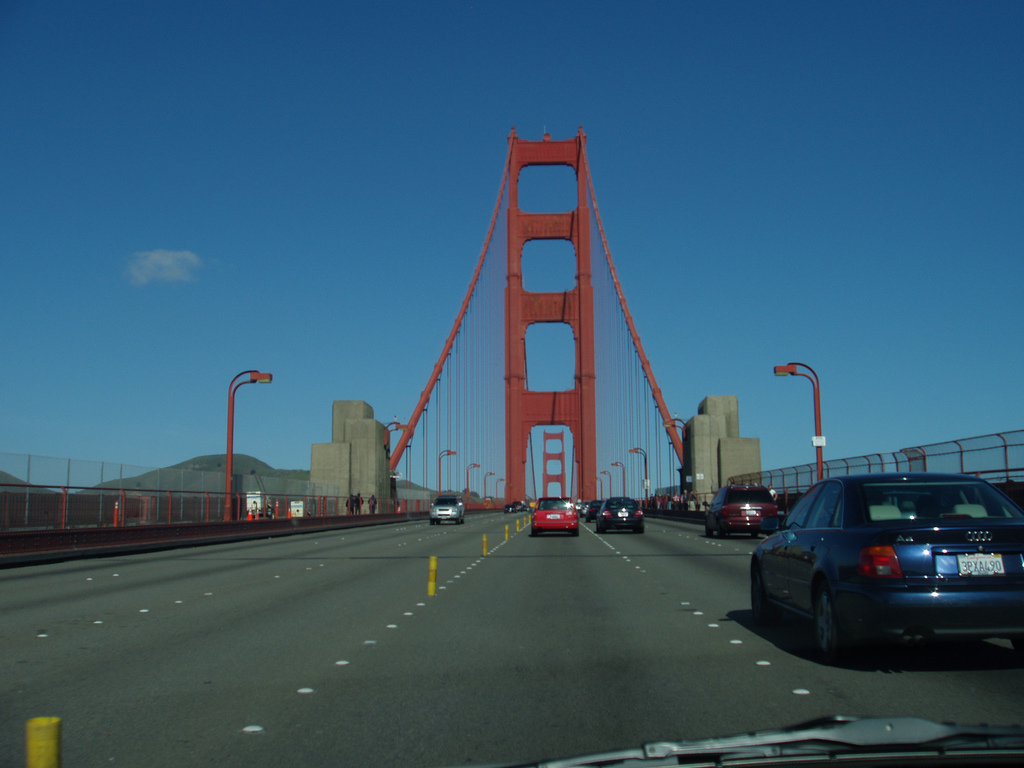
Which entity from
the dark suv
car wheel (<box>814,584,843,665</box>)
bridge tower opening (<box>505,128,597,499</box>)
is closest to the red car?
the dark suv

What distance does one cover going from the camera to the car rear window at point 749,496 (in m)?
29.3

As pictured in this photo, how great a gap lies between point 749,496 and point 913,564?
23.6 meters

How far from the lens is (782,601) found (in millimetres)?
8445

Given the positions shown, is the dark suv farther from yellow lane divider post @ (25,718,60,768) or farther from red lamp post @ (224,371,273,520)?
yellow lane divider post @ (25,718,60,768)

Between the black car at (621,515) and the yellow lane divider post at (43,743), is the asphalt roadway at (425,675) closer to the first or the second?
the yellow lane divider post at (43,743)

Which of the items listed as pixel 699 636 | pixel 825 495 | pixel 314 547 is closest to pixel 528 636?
pixel 699 636

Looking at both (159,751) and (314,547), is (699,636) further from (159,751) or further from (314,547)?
(314,547)

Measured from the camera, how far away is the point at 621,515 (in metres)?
35.8

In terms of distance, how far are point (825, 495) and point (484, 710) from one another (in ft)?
12.2

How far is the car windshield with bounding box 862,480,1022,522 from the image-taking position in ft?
23.1

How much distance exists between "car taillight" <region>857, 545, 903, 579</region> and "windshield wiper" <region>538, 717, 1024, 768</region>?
270 centimetres

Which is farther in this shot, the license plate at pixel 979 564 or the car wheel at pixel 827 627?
the car wheel at pixel 827 627

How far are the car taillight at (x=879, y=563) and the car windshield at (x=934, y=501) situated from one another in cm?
47

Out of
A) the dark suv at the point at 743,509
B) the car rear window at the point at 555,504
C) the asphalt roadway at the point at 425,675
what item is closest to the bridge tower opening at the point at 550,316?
the car rear window at the point at 555,504
